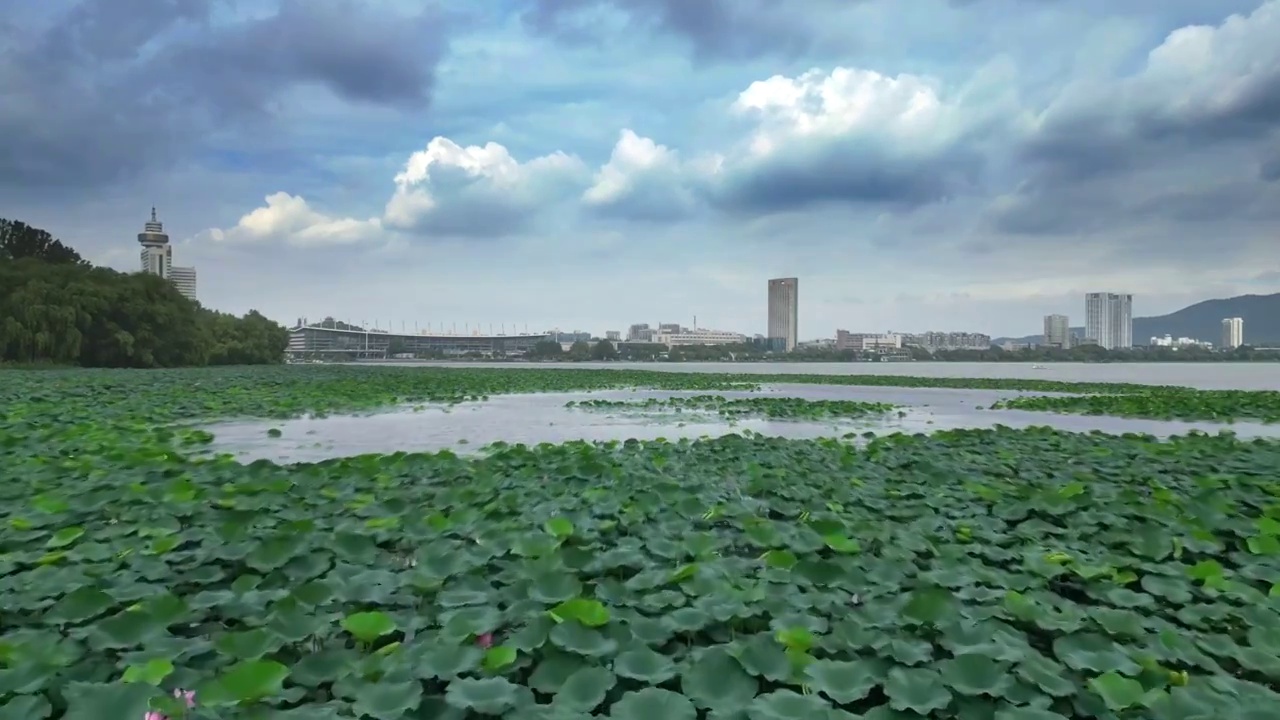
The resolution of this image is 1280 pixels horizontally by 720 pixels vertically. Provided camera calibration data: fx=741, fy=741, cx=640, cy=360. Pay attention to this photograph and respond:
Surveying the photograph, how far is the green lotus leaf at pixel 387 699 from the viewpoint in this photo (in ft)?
5.18

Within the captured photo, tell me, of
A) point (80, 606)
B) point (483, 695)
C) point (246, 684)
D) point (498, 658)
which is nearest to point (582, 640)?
point (498, 658)

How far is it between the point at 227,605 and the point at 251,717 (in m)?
1.03

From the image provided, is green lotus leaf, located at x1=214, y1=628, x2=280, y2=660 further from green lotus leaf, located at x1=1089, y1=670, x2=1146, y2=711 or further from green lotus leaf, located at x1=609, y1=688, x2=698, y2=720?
green lotus leaf, located at x1=1089, y1=670, x2=1146, y2=711

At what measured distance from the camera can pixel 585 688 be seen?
1.73 metres

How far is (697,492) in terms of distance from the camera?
180 inches

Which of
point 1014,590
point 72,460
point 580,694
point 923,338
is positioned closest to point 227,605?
point 580,694

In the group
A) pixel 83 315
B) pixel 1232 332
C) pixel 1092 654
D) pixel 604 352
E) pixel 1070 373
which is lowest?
pixel 1070 373

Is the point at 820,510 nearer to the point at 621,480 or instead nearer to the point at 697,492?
the point at 697,492

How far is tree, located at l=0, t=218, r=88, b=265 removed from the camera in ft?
130

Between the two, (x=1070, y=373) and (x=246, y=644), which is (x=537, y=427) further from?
(x=1070, y=373)

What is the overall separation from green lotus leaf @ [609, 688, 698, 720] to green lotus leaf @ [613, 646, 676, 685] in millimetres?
141

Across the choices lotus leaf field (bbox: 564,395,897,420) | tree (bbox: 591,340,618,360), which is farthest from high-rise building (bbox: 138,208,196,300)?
lotus leaf field (bbox: 564,395,897,420)

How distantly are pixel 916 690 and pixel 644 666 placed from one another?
65cm

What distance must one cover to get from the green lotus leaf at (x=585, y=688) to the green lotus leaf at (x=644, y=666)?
43 mm
